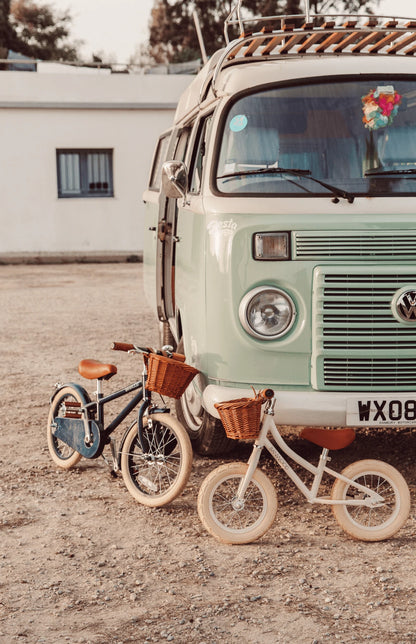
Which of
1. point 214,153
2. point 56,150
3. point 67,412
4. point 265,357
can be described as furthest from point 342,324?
point 56,150

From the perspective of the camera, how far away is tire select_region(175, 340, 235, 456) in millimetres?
5508

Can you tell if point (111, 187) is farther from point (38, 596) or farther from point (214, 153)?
point (38, 596)

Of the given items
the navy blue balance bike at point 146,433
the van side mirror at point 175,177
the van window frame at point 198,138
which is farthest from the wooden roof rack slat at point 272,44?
the navy blue balance bike at point 146,433

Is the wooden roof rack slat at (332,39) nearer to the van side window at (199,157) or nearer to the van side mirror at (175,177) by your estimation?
the van side window at (199,157)

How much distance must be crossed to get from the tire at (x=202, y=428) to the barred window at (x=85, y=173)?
17.5 m

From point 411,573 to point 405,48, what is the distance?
3109 mm

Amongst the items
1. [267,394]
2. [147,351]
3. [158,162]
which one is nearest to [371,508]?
[267,394]

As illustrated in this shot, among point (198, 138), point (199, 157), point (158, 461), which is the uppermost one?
point (198, 138)

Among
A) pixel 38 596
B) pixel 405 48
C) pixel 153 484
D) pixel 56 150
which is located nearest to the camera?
pixel 38 596

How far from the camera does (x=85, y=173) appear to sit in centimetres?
2291

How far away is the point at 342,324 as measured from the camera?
182 inches

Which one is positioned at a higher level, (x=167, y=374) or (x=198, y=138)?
(x=198, y=138)

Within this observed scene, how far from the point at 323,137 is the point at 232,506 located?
2.03 meters

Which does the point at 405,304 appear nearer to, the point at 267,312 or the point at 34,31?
the point at 267,312
